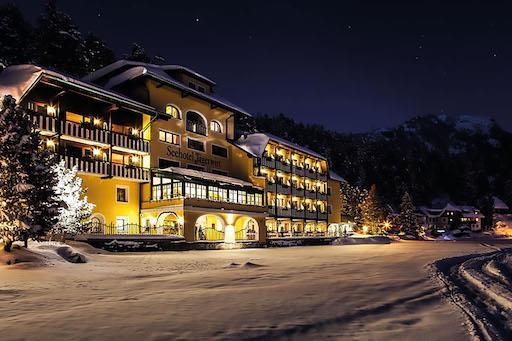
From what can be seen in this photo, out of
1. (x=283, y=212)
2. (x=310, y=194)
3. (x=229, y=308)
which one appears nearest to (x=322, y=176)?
(x=310, y=194)

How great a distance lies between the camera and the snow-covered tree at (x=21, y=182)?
18203 millimetres

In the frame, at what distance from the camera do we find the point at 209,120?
48.8 m

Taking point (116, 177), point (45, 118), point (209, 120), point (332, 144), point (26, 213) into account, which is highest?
point (332, 144)

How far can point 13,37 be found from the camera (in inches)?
1950

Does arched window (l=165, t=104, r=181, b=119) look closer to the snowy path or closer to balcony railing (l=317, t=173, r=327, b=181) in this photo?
balcony railing (l=317, t=173, r=327, b=181)

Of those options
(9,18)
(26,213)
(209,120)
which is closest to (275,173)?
(209,120)

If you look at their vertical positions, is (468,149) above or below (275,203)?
above

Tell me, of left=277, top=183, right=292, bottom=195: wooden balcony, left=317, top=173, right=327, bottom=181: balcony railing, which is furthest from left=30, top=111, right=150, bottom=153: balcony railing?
left=317, top=173, right=327, bottom=181: balcony railing

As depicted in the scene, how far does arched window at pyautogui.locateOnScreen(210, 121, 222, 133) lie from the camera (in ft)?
162

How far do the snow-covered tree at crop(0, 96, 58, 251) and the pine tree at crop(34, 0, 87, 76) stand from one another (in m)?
35.3

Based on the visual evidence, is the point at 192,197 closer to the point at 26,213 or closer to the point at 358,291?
the point at 26,213

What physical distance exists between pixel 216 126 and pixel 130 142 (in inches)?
531

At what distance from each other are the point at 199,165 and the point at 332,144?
241 feet

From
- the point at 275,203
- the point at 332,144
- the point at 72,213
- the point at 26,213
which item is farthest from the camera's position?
the point at 332,144
